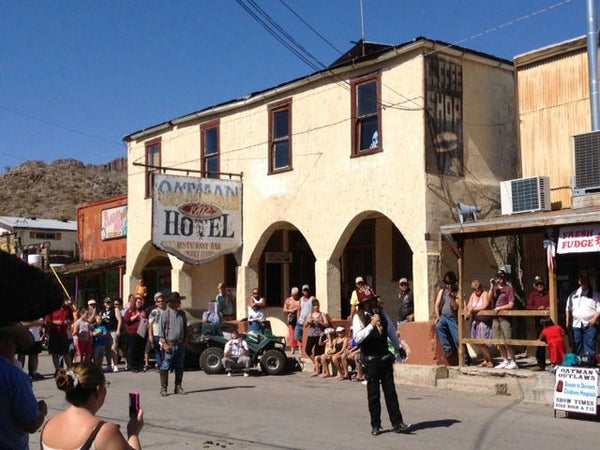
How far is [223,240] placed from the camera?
2041 centimetres

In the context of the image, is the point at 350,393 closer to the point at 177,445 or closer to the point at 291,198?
the point at 177,445

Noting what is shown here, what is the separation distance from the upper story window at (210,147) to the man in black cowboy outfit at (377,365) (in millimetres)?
12735

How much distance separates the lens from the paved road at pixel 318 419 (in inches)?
359

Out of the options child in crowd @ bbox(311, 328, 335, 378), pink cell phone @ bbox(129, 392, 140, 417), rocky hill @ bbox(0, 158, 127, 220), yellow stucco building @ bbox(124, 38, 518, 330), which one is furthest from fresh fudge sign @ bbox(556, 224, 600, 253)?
rocky hill @ bbox(0, 158, 127, 220)

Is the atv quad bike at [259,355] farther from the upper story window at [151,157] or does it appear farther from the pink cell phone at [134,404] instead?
the pink cell phone at [134,404]

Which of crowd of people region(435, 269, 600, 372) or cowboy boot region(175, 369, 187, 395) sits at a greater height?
crowd of people region(435, 269, 600, 372)

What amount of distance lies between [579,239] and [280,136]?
354 inches

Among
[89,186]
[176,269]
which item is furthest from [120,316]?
[89,186]

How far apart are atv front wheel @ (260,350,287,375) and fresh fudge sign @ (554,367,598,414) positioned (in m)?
6.72

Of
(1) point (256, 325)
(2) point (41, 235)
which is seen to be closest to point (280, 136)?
(1) point (256, 325)

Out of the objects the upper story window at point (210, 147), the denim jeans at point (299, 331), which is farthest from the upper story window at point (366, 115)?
the upper story window at point (210, 147)

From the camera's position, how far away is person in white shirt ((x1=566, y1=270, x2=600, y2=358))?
12734 mm

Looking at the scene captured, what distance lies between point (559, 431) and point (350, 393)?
4.30 meters

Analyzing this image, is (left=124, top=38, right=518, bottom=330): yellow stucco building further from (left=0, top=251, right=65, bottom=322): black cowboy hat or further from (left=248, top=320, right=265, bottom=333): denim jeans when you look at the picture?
(left=0, top=251, right=65, bottom=322): black cowboy hat
